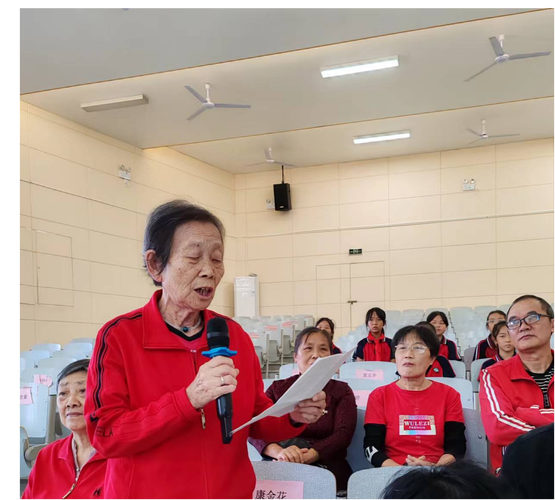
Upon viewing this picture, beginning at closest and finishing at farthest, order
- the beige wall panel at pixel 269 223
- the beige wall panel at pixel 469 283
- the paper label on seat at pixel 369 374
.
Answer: the paper label on seat at pixel 369 374
the beige wall panel at pixel 469 283
the beige wall panel at pixel 269 223

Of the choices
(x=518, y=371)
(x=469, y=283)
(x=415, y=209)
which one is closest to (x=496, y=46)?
(x=518, y=371)

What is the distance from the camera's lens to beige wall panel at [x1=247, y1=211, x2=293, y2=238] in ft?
43.6

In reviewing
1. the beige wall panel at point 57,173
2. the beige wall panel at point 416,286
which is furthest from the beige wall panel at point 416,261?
the beige wall panel at point 57,173

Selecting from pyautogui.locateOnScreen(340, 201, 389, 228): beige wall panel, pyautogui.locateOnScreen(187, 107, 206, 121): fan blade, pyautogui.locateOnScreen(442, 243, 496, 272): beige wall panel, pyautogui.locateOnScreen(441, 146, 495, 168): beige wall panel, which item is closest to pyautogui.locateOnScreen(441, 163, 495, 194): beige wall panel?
pyautogui.locateOnScreen(441, 146, 495, 168): beige wall panel

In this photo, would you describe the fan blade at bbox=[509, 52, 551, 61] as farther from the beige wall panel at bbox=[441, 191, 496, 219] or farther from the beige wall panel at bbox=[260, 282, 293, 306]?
the beige wall panel at bbox=[260, 282, 293, 306]

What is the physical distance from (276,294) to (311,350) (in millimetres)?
10277

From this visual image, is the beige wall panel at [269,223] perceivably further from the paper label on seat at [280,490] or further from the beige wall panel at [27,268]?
the paper label on seat at [280,490]

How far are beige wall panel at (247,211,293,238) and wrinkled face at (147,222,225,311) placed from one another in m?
11.9

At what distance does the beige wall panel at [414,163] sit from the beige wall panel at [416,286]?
248 cm

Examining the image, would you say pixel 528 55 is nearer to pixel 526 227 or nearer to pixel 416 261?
pixel 526 227

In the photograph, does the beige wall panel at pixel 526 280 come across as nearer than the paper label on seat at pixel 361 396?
No

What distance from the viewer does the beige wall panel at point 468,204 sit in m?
11.9

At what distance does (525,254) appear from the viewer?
11.6m

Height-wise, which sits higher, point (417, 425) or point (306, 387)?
point (306, 387)
